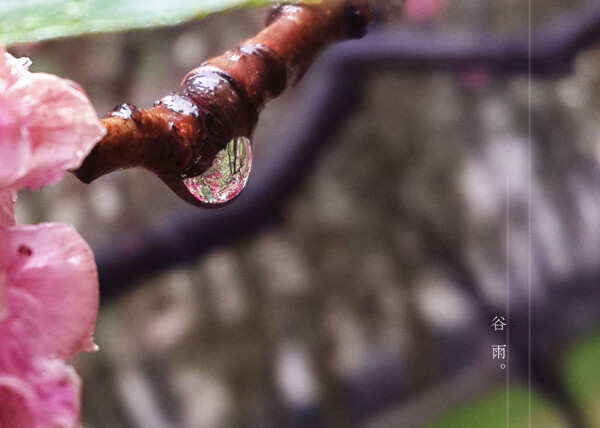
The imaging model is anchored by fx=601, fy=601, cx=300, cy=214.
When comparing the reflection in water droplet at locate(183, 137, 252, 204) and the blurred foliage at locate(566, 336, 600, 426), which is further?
the blurred foliage at locate(566, 336, 600, 426)

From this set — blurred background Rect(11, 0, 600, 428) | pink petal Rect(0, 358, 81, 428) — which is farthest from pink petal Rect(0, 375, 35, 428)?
blurred background Rect(11, 0, 600, 428)

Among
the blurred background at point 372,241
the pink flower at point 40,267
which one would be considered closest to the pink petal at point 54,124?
the pink flower at point 40,267

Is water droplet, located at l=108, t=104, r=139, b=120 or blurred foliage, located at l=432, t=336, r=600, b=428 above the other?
water droplet, located at l=108, t=104, r=139, b=120

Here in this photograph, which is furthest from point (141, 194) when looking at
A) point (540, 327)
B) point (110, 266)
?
point (540, 327)

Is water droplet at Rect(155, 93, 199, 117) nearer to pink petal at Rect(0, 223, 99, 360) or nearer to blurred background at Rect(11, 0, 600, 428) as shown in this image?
pink petal at Rect(0, 223, 99, 360)

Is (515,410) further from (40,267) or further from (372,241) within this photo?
(40,267)

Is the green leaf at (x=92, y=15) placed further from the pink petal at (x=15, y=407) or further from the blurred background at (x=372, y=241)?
the blurred background at (x=372, y=241)

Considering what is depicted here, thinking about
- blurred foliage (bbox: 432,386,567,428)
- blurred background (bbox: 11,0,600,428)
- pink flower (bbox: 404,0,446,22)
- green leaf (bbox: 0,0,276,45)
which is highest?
pink flower (bbox: 404,0,446,22)

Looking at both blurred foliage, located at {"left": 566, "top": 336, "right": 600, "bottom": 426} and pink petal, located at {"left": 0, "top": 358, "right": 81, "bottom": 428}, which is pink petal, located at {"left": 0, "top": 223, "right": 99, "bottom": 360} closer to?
pink petal, located at {"left": 0, "top": 358, "right": 81, "bottom": 428}

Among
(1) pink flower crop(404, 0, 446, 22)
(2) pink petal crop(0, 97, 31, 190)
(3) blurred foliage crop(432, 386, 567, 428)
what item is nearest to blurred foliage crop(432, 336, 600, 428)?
(3) blurred foliage crop(432, 386, 567, 428)
